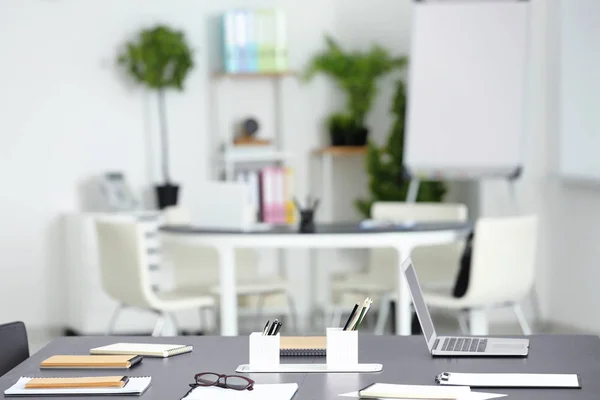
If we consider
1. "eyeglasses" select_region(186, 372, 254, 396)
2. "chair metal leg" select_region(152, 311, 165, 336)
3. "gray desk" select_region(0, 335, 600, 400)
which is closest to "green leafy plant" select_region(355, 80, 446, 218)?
"chair metal leg" select_region(152, 311, 165, 336)

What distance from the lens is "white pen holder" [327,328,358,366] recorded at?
2.62m

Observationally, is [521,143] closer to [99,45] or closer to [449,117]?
[449,117]

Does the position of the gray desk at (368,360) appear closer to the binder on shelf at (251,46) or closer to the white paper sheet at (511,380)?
the white paper sheet at (511,380)

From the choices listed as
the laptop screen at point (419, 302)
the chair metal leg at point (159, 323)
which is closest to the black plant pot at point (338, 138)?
the chair metal leg at point (159, 323)

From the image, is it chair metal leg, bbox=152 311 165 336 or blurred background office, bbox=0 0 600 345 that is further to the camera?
blurred background office, bbox=0 0 600 345

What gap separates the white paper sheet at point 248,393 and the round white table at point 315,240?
2661 mm

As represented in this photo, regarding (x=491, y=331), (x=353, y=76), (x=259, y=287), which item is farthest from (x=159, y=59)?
(x=491, y=331)

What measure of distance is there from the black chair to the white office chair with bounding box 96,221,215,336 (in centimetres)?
196

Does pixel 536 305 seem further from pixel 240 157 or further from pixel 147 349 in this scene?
pixel 147 349

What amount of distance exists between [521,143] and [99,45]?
2.92 metres

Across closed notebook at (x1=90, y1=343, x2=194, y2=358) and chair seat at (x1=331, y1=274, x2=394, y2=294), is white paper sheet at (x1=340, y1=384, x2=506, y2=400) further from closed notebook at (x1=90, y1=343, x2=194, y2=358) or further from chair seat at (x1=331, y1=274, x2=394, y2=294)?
chair seat at (x1=331, y1=274, x2=394, y2=294)

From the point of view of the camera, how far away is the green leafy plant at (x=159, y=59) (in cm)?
676

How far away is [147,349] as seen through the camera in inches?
111

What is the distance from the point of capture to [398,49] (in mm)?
7398
